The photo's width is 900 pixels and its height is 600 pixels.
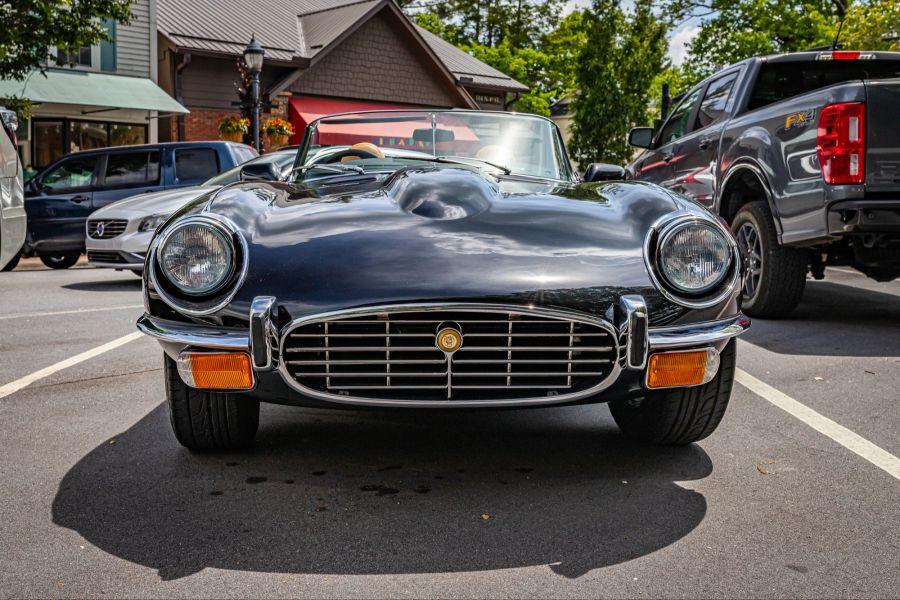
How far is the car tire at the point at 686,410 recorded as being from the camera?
132 inches

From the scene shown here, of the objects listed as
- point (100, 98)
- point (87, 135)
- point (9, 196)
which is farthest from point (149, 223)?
point (87, 135)

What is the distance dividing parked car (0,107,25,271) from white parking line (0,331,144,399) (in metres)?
0.87

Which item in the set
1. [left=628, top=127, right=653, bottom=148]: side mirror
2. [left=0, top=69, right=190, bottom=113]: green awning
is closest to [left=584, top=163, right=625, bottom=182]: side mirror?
[left=628, top=127, right=653, bottom=148]: side mirror

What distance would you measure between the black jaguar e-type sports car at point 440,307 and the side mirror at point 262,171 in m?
1.54

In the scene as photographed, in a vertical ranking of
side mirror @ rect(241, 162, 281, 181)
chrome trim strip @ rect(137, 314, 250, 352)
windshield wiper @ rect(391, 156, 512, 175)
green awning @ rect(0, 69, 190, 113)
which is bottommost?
chrome trim strip @ rect(137, 314, 250, 352)

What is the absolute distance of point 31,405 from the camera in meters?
4.32

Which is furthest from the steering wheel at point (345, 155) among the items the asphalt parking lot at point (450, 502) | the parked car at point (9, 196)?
the parked car at point (9, 196)

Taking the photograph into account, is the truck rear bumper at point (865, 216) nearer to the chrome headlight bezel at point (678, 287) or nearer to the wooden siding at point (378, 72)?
the chrome headlight bezel at point (678, 287)

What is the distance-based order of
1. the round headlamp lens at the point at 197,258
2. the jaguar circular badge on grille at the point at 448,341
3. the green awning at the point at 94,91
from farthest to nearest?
the green awning at the point at 94,91 → the round headlamp lens at the point at 197,258 → the jaguar circular badge on grille at the point at 448,341

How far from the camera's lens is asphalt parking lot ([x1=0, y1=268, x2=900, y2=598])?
2.45 m

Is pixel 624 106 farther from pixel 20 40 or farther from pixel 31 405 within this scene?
pixel 31 405

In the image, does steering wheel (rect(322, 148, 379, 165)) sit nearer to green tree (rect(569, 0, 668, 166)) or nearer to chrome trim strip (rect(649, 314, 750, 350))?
chrome trim strip (rect(649, 314, 750, 350))

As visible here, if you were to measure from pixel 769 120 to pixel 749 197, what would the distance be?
2.73 ft

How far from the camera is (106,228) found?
9.96 metres
